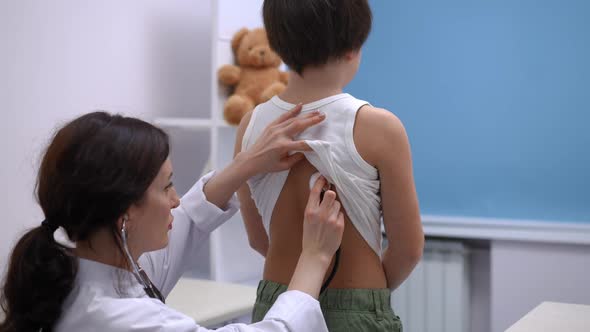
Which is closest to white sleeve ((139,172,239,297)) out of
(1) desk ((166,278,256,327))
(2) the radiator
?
(1) desk ((166,278,256,327))

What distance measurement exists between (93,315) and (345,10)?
0.64m

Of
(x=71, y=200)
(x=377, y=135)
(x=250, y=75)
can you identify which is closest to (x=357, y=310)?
(x=377, y=135)

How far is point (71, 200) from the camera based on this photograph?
1.06 meters

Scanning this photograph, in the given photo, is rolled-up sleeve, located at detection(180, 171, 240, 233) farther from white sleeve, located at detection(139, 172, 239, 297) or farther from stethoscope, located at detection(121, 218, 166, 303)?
stethoscope, located at detection(121, 218, 166, 303)

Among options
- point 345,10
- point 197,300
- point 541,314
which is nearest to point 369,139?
point 345,10

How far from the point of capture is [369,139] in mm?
1261

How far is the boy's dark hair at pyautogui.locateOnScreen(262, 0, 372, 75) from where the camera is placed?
4.13 ft

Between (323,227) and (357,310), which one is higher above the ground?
(323,227)

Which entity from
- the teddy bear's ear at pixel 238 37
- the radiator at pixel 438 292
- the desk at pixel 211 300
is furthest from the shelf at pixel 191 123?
the radiator at pixel 438 292

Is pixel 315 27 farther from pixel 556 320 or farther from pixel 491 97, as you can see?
pixel 491 97

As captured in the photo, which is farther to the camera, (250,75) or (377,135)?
(250,75)

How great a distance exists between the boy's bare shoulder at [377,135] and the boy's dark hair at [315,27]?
0.13 m

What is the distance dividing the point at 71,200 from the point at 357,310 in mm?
511

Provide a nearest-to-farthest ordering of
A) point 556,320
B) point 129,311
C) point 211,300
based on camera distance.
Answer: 1. point 129,311
2. point 556,320
3. point 211,300
